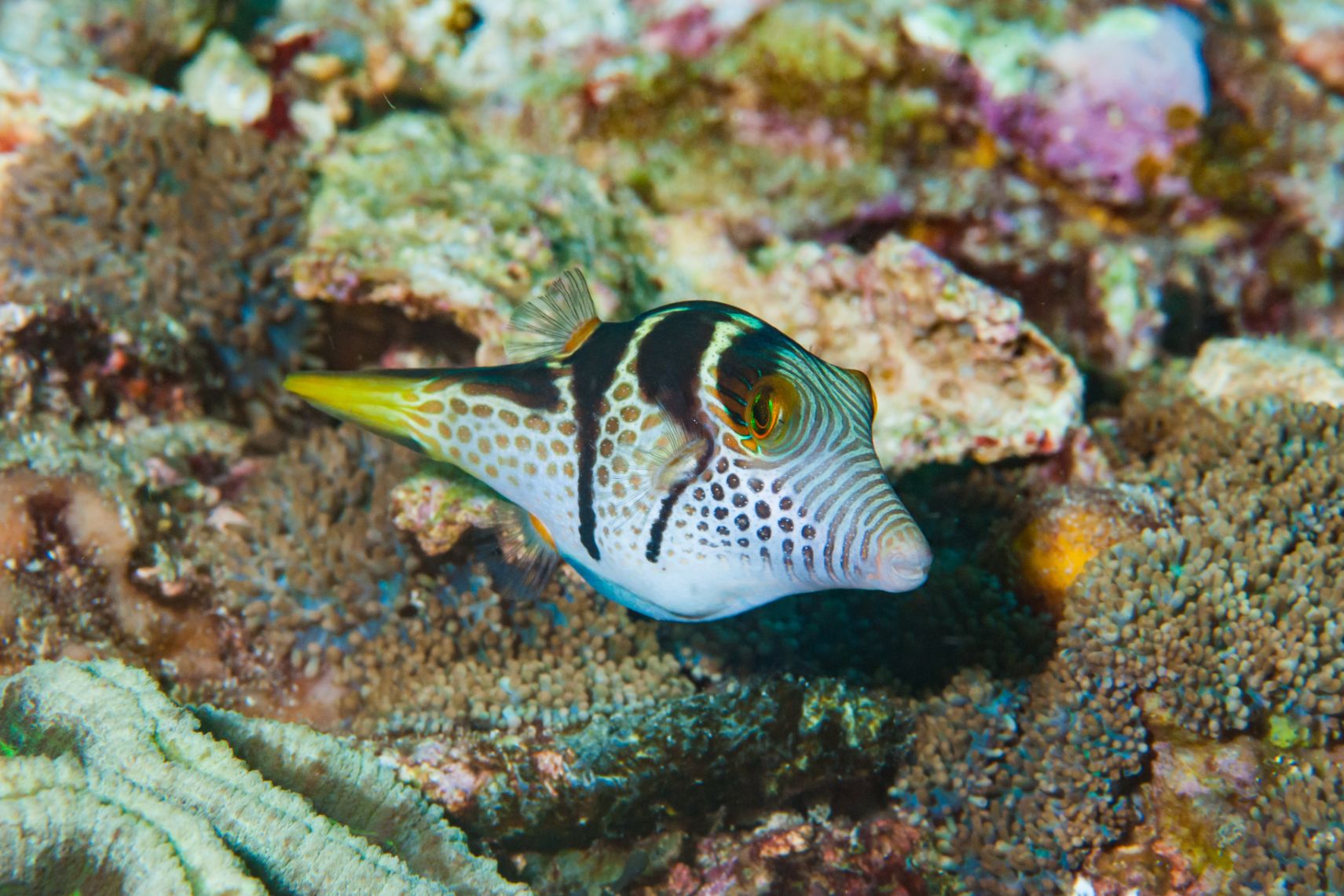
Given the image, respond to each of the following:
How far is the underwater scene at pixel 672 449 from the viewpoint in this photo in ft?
8.45

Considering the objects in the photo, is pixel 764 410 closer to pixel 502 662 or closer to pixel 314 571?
pixel 502 662

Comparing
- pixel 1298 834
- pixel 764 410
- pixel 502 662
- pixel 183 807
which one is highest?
pixel 764 410

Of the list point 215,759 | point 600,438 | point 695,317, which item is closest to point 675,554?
point 600,438

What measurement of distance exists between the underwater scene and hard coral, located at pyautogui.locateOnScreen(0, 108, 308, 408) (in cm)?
2

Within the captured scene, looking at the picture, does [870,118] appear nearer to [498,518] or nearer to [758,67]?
[758,67]

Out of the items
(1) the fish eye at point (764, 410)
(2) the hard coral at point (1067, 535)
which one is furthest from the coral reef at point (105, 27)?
(2) the hard coral at point (1067, 535)

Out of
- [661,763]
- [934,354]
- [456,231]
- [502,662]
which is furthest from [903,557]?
[456,231]

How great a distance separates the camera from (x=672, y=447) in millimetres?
2395

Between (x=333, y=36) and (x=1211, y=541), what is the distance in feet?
19.6

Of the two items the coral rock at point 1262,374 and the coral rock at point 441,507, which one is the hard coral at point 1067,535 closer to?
the coral rock at point 1262,374

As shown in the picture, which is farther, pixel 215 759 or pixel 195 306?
pixel 195 306

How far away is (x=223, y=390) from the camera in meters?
4.75

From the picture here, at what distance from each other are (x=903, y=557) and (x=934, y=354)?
7.94 ft

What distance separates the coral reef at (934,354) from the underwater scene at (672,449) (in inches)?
0.9
